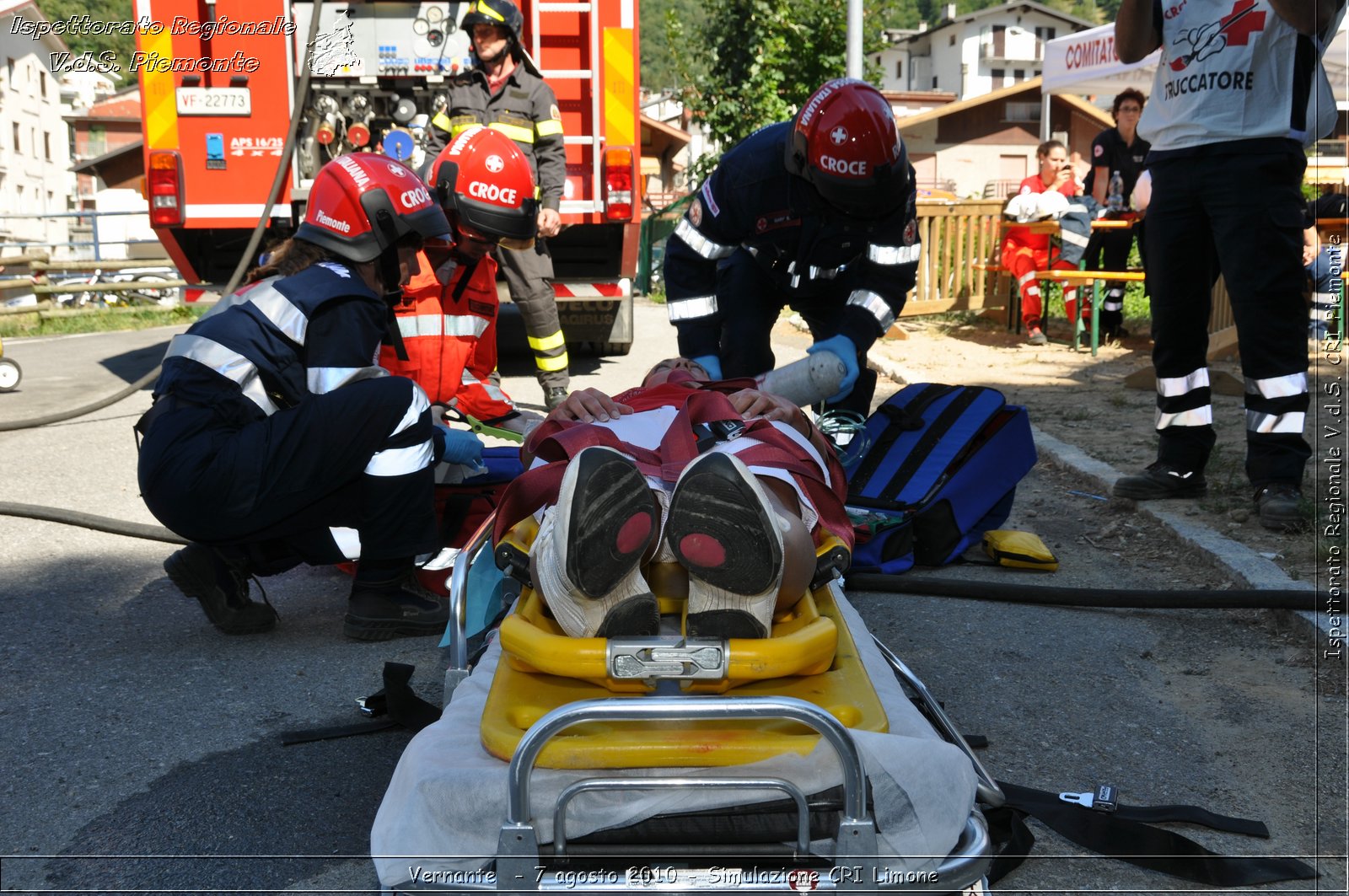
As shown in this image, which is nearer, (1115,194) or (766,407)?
(766,407)

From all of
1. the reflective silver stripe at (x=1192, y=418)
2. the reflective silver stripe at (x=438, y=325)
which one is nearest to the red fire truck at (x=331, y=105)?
the reflective silver stripe at (x=438, y=325)

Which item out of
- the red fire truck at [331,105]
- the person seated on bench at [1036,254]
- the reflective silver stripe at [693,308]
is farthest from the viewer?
the person seated on bench at [1036,254]

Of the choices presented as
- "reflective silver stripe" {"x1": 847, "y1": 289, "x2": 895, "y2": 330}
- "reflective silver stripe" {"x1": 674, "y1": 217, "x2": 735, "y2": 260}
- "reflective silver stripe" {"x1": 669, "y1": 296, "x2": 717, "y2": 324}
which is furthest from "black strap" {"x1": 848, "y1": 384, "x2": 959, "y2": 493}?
"reflective silver stripe" {"x1": 674, "y1": 217, "x2": 735, "y2": 260}

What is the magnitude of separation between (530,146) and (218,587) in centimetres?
470

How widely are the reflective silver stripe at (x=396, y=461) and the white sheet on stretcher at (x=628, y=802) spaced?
1.66 meters

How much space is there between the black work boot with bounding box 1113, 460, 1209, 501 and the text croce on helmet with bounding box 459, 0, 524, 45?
15.6 ft

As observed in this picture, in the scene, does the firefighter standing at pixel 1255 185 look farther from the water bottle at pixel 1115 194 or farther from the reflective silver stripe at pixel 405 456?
the water bottle at pixel 1115 194

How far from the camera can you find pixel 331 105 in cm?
861

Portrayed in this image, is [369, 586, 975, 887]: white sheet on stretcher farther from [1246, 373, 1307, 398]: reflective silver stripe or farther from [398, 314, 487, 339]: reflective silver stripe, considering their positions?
[398, 314, 487, 339]: reflective silver stripe

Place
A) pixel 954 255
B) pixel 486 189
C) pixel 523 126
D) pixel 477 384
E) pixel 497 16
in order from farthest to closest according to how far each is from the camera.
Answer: pixel 954 255, pixel 523 126, pixel 497 16, pixel 477 384, pixel 486 189

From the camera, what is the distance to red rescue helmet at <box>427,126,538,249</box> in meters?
5.07

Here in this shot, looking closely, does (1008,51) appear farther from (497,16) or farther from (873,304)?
(873,304)

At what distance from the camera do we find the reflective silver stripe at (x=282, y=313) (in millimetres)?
3436

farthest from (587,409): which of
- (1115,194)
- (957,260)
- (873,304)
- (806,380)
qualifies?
(957,260)
